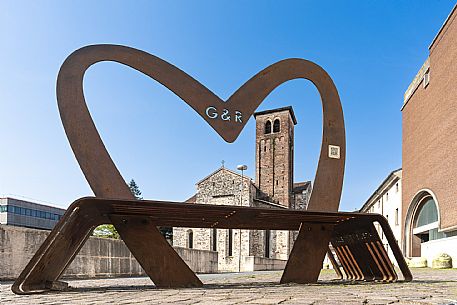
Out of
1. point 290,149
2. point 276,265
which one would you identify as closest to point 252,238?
point 276,265

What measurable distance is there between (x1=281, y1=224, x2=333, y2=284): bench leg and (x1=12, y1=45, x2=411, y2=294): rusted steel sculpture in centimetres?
1

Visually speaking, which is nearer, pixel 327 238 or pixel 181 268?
pixel 181 268

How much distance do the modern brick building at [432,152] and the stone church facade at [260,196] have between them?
1103 cm

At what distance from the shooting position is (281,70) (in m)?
6.75

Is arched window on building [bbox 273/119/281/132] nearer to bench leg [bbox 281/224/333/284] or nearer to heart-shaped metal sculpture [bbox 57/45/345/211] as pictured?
heart-shaped metal sculpture [bbox 57/45/345/211]

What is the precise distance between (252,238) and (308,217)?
39.7 m

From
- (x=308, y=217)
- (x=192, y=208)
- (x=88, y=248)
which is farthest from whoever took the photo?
(x=88, y=248)

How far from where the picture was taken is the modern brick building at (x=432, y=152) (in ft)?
89.0

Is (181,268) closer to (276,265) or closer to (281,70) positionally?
(281,70)

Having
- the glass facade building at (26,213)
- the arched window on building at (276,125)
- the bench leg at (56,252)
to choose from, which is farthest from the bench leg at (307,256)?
the glass facade building at (26,213)

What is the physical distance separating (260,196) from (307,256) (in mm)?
47525

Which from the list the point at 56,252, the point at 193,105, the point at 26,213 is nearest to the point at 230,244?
the point at 26,213

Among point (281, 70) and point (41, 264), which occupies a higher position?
point (281, 70)

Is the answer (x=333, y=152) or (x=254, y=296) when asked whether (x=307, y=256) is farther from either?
(x=254, y=296)
